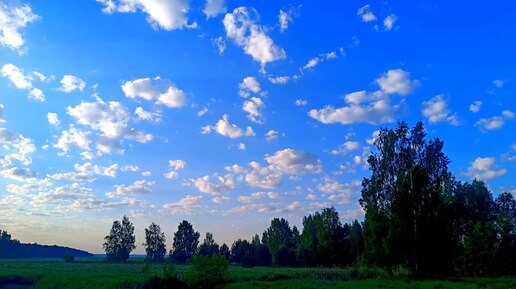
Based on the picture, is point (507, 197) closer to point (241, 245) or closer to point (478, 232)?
point (478, 232)

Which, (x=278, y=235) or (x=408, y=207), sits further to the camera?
(x=278, y=235)

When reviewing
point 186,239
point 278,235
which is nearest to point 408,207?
point 278,235

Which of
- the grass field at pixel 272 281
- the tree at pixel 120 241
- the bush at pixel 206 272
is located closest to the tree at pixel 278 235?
the tree at pixel 120 241

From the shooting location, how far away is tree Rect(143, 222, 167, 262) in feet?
543

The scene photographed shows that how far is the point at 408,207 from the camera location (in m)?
50.2

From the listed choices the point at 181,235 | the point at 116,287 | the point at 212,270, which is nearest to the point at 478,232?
the point at 212,270

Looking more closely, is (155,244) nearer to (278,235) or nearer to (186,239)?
(186,239)

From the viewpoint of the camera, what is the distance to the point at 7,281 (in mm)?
61812

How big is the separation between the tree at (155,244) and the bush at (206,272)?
418 ft

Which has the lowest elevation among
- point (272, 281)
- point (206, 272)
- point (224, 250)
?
point (272, 281)

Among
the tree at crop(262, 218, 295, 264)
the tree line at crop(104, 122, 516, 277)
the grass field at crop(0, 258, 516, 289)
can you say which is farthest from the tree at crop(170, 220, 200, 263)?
the tree line at crop(104, 122, 516, 277)

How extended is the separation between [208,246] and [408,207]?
124 m

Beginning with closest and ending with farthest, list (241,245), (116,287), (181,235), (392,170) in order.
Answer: (116,287), (392,170), (241,245), (181,235)

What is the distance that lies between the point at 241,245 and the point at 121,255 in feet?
144
